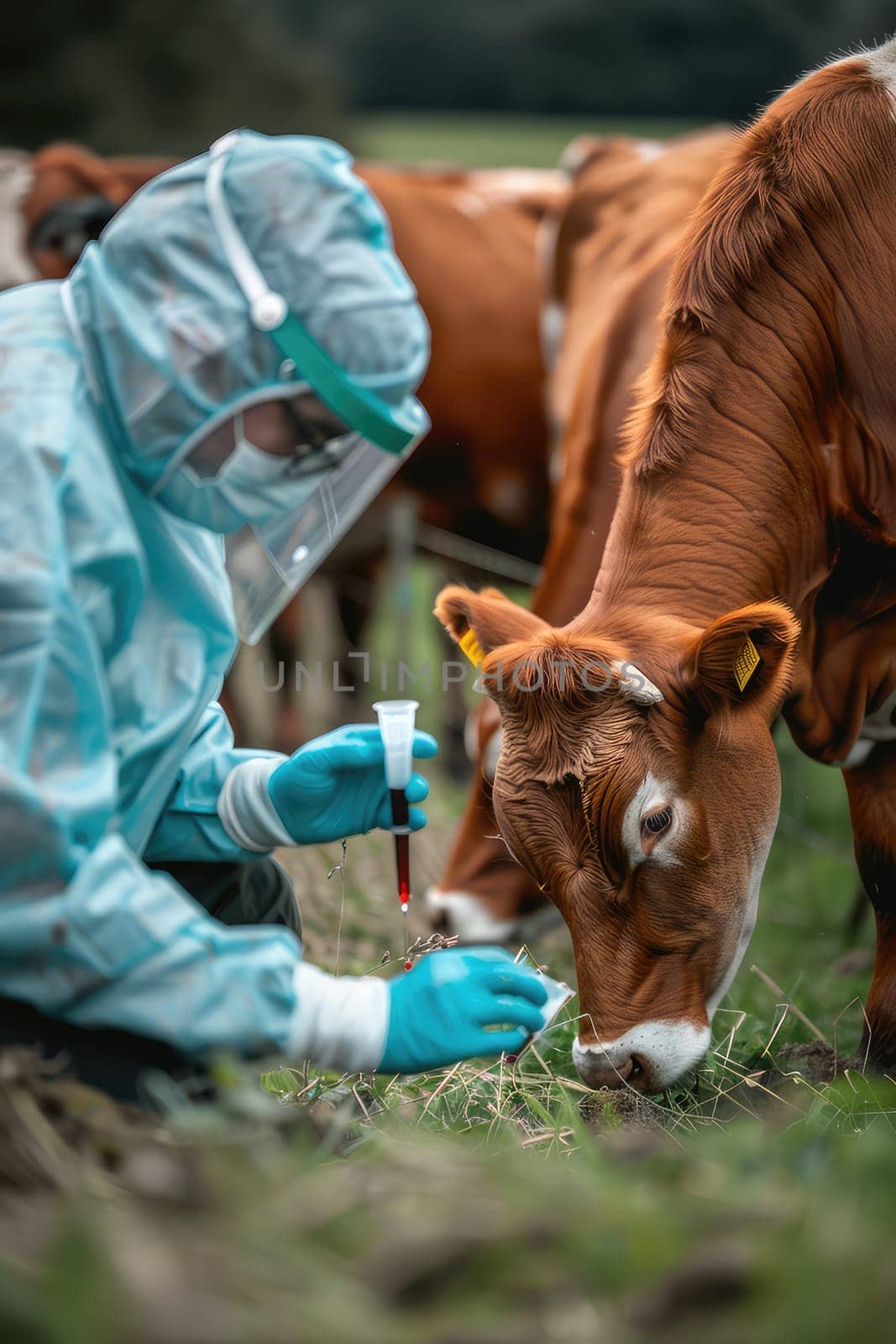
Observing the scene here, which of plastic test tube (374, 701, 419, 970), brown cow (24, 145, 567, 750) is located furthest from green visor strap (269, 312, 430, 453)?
brown cow (24, 145, 567, 750)

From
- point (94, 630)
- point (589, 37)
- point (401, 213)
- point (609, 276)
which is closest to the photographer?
point (94, 630)

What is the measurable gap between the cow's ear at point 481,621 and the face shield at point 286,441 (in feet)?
1.22

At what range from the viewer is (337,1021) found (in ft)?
6.56

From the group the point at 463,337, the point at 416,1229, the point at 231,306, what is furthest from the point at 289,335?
the point at 463,337

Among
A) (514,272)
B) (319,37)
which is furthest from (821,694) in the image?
(319,37)

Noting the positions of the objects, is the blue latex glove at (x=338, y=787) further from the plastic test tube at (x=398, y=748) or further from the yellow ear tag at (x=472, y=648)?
the yellow ear tag at (x=472, y=648)

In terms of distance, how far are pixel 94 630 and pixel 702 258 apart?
5.20 feet

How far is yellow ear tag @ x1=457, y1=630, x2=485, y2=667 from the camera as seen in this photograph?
2.94 meters

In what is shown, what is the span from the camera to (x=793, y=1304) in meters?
1.28

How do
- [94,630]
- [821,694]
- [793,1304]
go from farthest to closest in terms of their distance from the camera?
[821,694], [94,630], [793,1304]

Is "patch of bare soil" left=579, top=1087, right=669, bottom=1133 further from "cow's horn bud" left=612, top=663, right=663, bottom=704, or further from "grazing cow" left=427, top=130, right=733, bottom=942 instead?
"grazing cow" left=427, top=130, right=733, bottom=942

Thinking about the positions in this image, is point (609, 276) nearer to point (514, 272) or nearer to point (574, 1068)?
point (514, 272)

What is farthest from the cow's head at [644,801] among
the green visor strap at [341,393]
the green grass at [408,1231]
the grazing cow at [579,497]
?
the grazing cow at [579,497]

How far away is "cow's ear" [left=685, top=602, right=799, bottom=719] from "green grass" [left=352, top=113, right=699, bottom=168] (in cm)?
1630
